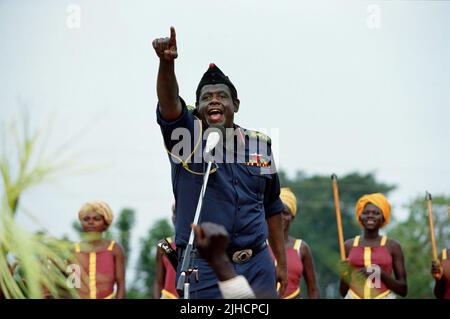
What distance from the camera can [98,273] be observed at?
401 inches

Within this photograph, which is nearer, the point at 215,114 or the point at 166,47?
the point at 166,47

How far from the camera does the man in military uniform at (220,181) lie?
6012 mm

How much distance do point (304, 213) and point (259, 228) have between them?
4095cm

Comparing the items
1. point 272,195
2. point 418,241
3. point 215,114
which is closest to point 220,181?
point 215,114

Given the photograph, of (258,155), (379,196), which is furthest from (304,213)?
(258,155)

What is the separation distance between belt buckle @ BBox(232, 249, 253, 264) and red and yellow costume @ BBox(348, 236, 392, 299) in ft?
12.9

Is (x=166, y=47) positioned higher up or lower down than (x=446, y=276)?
higher up

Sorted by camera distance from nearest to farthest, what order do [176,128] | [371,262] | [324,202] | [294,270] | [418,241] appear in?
[176,128] < [371,262] < [294,270] < [418,241] < [324,202]

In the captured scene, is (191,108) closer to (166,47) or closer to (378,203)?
(166,47)

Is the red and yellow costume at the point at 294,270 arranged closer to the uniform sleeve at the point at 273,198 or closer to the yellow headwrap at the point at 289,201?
the yellow headwrap at the point at 289,201

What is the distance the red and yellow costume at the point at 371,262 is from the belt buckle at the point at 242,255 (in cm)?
393

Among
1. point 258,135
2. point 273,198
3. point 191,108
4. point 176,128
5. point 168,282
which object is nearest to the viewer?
point 176,128

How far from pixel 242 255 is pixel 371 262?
4.06 metres

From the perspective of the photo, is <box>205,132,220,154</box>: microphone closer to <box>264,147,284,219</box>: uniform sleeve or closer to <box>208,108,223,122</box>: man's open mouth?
<box>208,108,223,122</box>: man's open mouth
